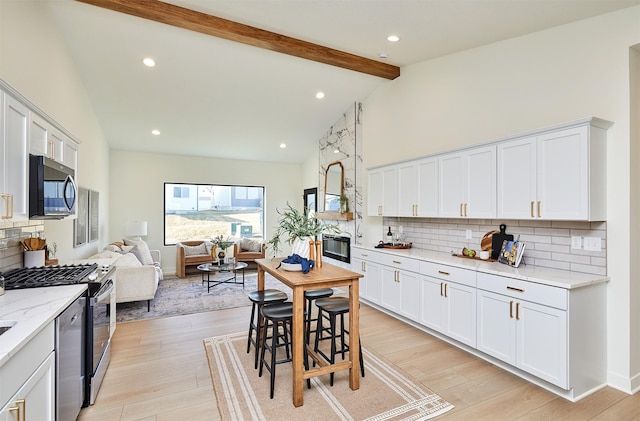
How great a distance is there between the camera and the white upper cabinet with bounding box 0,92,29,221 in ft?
6.22

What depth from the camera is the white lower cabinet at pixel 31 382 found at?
50.8 inches

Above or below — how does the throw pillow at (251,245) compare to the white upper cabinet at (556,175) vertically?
below

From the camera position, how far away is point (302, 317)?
2.45m

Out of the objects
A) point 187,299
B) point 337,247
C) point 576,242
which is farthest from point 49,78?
point 576,242

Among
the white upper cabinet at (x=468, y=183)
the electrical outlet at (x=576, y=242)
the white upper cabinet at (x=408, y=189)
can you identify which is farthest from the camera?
the white upper cabinet at (x=408, y=189)

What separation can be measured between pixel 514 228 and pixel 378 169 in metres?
2.14

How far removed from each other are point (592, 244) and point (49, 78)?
547cm

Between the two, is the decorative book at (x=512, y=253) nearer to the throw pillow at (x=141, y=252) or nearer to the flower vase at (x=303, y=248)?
the flower vase at (x=303, y=248)

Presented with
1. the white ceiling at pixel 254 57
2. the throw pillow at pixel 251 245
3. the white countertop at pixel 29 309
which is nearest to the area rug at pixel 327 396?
the white countertop at pixel 29 309

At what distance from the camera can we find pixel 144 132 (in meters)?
6.46

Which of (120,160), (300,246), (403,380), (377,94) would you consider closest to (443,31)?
(377,94)

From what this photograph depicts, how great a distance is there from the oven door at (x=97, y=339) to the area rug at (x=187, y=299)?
171 cm

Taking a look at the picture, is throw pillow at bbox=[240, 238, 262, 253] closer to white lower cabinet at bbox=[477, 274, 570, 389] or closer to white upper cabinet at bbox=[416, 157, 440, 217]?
white upper cabinet at bbox=[416, 157, 440, 217]

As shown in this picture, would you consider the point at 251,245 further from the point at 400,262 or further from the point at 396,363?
the point at 396,363
